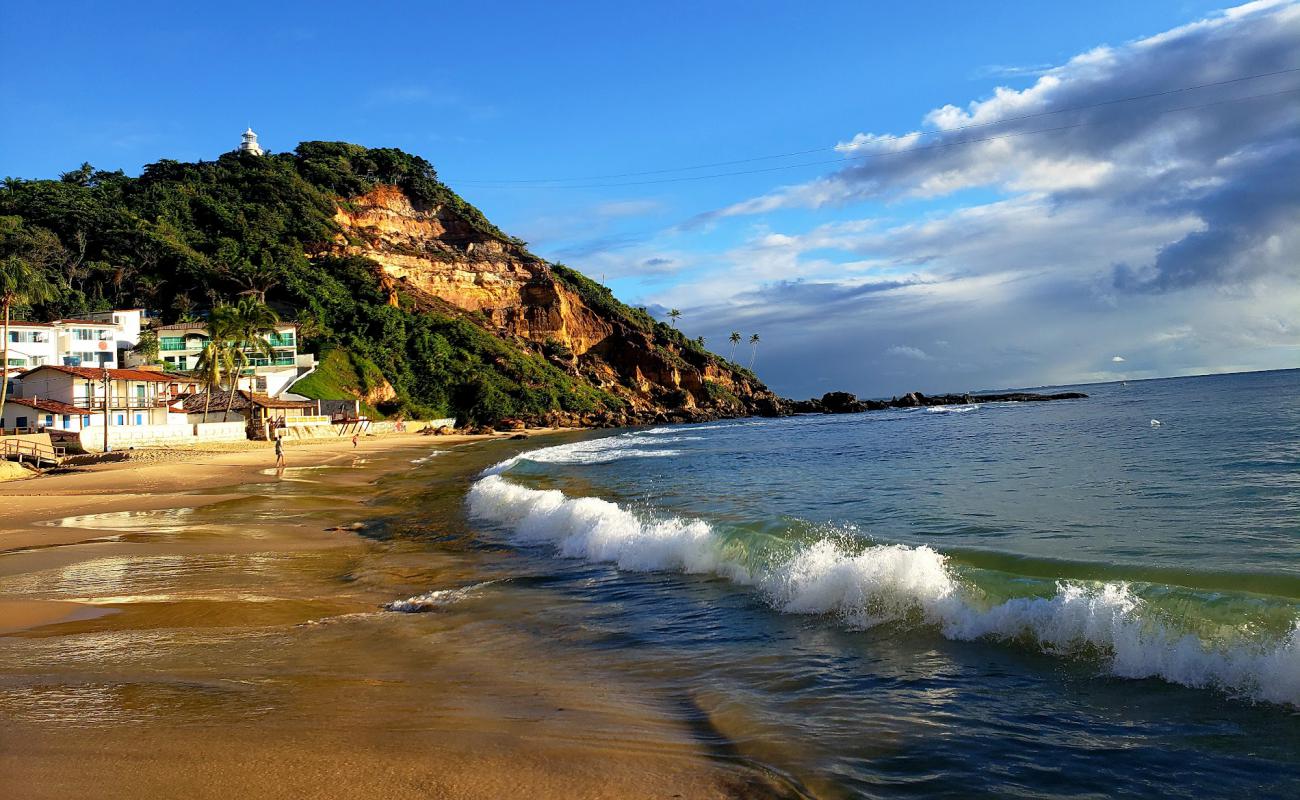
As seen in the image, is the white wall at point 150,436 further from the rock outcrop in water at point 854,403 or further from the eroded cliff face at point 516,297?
the rock outcrop in water at point 854,403

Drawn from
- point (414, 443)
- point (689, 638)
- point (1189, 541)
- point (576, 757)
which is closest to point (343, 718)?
point (576, 757)

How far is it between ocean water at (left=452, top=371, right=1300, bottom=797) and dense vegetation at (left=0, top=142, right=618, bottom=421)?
56.2m

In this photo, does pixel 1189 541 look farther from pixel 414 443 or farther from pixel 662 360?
pixel 662 360

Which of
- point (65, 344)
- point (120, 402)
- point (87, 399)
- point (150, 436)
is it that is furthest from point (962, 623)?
point (65, 344)

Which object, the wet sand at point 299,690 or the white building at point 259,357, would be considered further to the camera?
the white building at point 259,357

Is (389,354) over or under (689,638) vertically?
over

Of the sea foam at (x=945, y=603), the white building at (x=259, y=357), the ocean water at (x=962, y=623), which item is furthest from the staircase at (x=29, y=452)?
the sea foam at (x=945, y=603)

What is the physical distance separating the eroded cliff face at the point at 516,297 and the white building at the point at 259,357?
17420mm

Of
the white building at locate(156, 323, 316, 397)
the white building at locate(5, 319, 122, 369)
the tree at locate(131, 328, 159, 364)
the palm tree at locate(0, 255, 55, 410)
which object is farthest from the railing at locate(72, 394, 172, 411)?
the tree at locate(131, 328, 159, 364)

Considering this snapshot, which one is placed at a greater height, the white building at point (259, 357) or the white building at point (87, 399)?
the white building at point (259, 357)

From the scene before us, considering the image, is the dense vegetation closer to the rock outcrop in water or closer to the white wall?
the white wall

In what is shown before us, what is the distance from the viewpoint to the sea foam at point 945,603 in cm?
611

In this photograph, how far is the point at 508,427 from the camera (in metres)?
68.5

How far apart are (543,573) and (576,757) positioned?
23.9 feet
